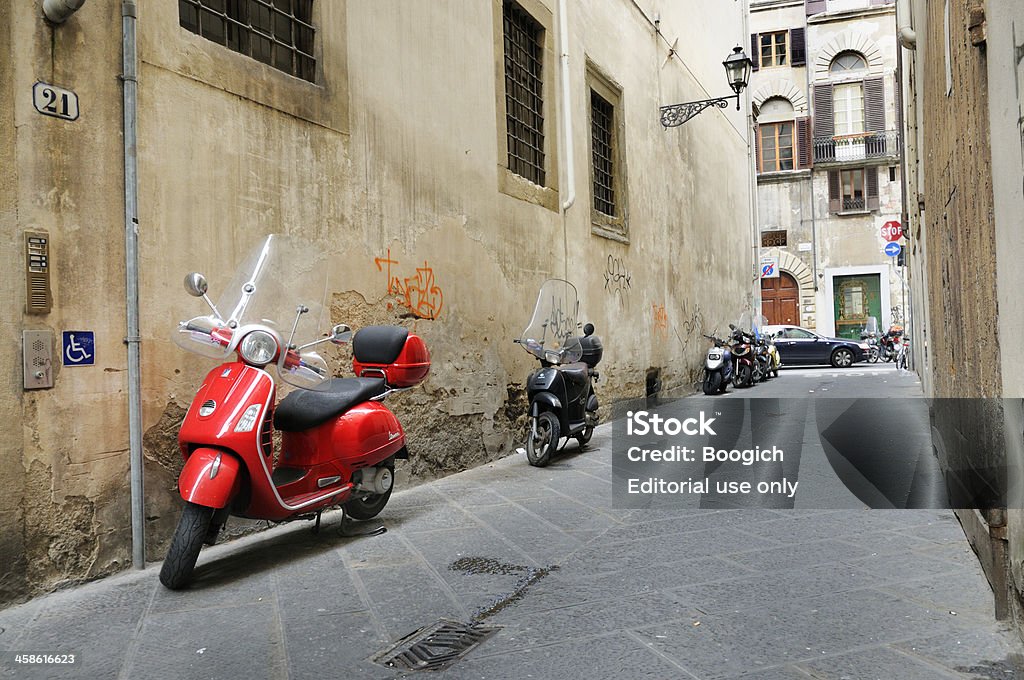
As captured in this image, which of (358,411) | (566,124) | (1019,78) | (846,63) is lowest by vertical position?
(358,411)

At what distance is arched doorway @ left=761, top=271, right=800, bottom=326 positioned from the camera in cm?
3016

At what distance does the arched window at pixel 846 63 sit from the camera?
30.1 metres

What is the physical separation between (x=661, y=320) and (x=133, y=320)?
973 centimetres

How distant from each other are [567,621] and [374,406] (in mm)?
1911

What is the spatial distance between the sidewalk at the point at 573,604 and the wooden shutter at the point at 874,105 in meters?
28.4

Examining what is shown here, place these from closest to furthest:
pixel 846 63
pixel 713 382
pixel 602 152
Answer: pixel 602 152, pixel 713 382, pixel 846 63

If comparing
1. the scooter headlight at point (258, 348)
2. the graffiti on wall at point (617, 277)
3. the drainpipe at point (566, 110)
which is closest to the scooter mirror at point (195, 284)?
the scooter headlight at point (258, 348)

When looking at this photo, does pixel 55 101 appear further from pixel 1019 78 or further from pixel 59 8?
pixel 1019 78

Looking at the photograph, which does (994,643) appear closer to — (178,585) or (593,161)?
(178,585)

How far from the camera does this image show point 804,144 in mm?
30391

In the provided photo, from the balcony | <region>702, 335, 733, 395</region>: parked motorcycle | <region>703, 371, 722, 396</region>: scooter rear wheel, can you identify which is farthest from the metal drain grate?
the balcony

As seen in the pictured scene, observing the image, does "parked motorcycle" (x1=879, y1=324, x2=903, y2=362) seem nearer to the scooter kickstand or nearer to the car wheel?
the car wheel

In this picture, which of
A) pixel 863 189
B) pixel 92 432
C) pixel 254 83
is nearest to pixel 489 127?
pixel 254 83

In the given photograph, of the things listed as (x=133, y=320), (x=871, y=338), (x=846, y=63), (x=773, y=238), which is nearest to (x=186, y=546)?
(x=133, y=320)
